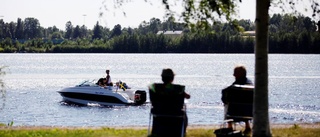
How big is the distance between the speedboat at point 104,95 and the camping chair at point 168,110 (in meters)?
25.5

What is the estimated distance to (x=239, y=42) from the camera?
559 ft

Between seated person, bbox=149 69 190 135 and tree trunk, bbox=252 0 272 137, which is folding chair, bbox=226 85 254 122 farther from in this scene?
seated person, bbox=149 69 190 135

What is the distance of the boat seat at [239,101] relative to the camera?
12.7 meters

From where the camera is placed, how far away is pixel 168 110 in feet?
36.7

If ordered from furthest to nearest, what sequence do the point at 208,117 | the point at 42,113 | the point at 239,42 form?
the point at 239,42
the point at 42,113
the point at 208,117

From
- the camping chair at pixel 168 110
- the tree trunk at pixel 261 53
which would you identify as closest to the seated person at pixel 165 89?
the camping chair at pixel 168 110

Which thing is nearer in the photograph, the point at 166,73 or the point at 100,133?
the point at 166,73

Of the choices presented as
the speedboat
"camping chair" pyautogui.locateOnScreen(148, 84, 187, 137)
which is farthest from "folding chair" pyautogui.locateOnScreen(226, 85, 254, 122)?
the speedboat

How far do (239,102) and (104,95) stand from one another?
84.7ft

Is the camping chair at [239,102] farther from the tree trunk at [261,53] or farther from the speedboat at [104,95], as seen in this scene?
the speedboat at [104,95]

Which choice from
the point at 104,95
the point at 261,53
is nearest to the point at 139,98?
the point at 104,95

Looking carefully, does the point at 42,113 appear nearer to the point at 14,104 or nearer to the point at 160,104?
the point at 14,104

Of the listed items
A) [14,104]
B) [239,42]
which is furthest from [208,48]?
[14,104]

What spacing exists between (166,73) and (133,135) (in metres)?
2.68
